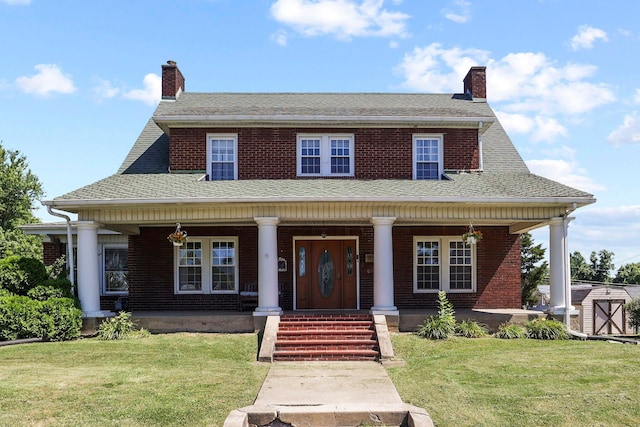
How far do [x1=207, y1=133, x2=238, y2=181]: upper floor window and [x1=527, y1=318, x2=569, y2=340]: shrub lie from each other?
888 cm

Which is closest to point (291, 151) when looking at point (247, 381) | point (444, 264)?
point (444, 264)

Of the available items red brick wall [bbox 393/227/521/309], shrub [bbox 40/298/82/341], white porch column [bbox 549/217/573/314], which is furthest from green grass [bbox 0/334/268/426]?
white porch column [bbox 549/217/573/314]

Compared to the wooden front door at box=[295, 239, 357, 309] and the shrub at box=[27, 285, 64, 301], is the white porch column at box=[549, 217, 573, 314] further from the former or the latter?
the shrub at box=[27, 285, 64, 301]

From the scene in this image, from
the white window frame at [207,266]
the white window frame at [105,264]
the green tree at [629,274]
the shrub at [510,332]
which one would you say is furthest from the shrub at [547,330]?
the green tree at [629,274]

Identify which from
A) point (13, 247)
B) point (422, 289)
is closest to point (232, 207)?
point (422, 289)

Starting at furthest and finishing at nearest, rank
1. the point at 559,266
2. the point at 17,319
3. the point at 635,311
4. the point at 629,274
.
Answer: the point at 629,274, the point at 635,311, the point at 559,266, the point at 17,319

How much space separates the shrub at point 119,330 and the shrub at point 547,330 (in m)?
9.19

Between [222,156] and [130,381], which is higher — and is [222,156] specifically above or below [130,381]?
above

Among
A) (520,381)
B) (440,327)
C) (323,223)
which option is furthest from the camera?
(323,223)

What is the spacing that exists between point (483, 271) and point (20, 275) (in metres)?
12.6

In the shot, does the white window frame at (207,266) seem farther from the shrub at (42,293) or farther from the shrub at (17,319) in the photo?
the shrub at (17,319)

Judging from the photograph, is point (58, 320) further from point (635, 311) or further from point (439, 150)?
point (635, 311)

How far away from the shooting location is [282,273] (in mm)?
17328

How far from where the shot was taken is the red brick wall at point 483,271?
17562 mm
